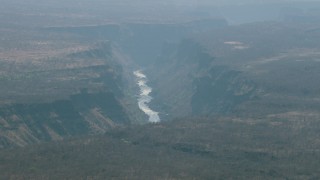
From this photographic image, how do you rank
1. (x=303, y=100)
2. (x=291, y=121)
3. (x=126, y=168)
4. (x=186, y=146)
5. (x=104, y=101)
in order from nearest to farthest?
(x=126, y=168) → (x=186, y=146) → (x=291, y=121) → (x=303, y=100) → (x=104, y=101)

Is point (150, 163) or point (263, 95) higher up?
point (150, 163)

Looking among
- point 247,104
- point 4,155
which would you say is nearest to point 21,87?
point 247,104

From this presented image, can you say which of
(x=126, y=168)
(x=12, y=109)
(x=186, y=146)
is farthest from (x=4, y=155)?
(x=12, y=109)

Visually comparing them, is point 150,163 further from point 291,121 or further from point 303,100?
point 303,100

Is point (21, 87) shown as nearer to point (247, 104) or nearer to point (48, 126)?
point (48, 126)

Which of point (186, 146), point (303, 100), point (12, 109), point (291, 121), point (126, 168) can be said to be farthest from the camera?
point (303, 100)

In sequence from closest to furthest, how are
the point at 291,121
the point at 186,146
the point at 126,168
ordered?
the point at 126,168 < the point at 186,146 < the point at 291,121

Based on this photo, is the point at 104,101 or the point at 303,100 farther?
the point at 104,101

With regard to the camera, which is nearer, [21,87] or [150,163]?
[150,163]

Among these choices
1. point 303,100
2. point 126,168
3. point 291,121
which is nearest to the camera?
point 126,168
